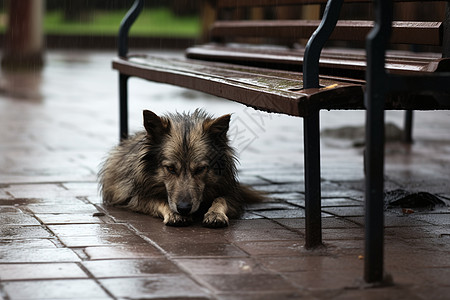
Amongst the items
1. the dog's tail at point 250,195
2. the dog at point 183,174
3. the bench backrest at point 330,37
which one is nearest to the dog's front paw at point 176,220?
the dog at point 183,174

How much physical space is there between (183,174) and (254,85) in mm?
838

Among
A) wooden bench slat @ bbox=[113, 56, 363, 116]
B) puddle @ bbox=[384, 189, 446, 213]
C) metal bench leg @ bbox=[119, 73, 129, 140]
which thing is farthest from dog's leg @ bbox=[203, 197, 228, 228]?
metal bench leg @ bbox=[119, 73, 129, 140]

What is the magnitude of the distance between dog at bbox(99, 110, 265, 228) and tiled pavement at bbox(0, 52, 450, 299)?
0.40 ft

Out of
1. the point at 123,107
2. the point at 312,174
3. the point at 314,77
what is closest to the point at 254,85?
the point at 314,77

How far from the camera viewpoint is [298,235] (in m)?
4.77

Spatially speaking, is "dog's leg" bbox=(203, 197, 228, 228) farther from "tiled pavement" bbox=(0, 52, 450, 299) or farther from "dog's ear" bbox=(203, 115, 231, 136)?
"dog's ear" bbox=(203, 115, 231, 136)

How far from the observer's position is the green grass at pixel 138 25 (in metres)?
35.1

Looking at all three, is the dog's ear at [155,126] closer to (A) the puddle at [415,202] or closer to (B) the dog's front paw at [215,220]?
(B) the dog's front paw at [215,220]

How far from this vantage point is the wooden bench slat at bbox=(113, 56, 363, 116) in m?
4.07

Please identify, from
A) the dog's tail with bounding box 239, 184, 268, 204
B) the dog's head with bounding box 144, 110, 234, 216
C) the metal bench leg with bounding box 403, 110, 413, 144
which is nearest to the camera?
the dog's head with bounding box 144, 110, 234, 216

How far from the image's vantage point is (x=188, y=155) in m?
5.22

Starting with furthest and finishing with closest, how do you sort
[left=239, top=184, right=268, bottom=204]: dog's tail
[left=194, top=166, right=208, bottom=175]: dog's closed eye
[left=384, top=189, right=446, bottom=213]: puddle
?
[left=239, top=184, right=268, bottom=204]: dog's tail → [left=384, top=189, right=446, bottom=213]: puddle → [left=194, top=166, right=208, bottom=175]: dog's closed eye

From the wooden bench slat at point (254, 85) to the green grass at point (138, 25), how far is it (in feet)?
90.2

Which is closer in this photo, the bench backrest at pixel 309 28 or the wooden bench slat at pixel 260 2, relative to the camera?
the bench backrest at pixel 309 28
